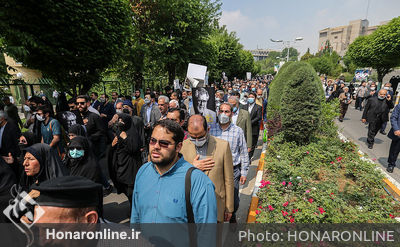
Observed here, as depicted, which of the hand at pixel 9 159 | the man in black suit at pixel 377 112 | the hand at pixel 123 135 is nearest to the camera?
the hand at pixel 9 159

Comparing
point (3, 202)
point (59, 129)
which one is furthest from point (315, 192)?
point (59, 129)

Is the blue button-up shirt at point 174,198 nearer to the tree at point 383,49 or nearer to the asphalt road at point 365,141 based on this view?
the asphalt road at point 365,141

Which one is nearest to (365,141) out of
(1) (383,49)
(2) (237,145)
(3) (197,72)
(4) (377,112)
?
(4) (377,112)

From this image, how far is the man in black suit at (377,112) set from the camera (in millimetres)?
7597

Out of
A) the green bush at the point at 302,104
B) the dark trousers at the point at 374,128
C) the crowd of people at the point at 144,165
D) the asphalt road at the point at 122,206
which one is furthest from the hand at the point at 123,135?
the dark trousers at the point at 374,128

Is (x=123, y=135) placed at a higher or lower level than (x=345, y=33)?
lower

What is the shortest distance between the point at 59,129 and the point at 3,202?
1915 mm

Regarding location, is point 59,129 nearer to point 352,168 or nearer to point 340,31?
point 352,168

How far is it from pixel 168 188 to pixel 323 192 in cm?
317

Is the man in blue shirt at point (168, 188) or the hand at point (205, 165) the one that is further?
the hand at point (205, 165)

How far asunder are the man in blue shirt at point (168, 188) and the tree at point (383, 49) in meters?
27.0

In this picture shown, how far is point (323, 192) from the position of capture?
383 centimetres

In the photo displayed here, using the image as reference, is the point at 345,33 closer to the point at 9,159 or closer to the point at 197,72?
the point at 197,72

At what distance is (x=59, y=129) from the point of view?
458 cm
